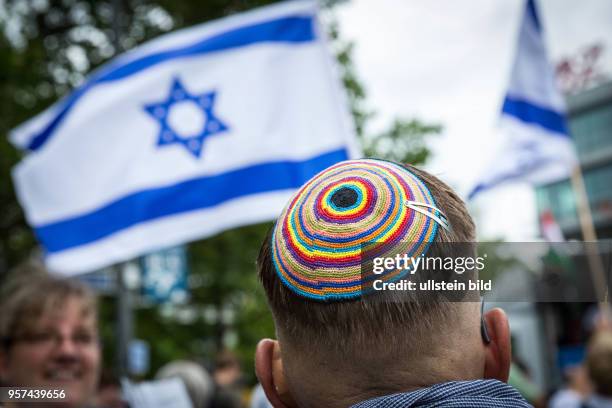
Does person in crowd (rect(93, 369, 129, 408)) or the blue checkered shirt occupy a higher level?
the blue checkered shirt

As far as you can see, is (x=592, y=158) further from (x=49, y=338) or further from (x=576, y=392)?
(x=49, y=338)

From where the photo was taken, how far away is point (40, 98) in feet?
37.7

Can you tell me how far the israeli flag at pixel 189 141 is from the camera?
14.4ft

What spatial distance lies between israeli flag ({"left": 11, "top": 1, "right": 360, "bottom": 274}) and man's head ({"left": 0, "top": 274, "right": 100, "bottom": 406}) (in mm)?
1397

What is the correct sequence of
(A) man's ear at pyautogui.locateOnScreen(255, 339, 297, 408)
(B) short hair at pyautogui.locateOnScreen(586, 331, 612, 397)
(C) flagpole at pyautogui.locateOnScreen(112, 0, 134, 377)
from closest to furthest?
(A) man's ear at pyautogui.locateOnScreen(255, 339, 297, 408)
(B) short hair at pyautogui.locateOnScreen(586, 331, 612, 397)
(C) flagpole at pyautogui.locateOnScreen(112, 0, 134, 377)

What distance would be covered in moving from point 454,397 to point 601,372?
3262 millimetres

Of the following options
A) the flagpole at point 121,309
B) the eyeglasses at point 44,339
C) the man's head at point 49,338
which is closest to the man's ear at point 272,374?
the man's head at point 49,338

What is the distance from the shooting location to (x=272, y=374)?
1.34 m

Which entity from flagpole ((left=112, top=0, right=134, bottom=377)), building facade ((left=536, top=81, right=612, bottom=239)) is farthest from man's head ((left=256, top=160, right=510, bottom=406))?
building facade ((left=536, top=81, right=612, bottom=239))

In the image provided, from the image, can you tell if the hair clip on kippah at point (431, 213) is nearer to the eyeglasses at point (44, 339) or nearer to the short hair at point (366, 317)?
the short hair at point (366, 317)

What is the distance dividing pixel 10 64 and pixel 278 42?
6.61 metres

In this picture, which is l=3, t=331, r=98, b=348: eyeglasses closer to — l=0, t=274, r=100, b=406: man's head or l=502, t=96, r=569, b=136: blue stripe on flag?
l=0, t=274, r=100, b=406: man's head

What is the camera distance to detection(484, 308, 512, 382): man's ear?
1.23m

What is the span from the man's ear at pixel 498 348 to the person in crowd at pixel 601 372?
9.92 feet
